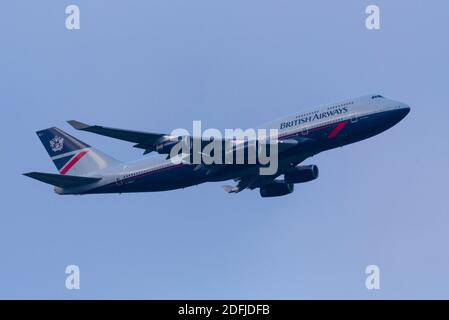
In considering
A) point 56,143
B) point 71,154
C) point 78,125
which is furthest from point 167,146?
point 56,143

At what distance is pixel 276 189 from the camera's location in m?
65.7

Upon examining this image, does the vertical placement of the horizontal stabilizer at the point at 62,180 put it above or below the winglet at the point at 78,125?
below

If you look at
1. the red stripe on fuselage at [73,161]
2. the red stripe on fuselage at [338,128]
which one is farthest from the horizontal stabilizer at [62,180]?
the red stripe on fuselage at [338,128]

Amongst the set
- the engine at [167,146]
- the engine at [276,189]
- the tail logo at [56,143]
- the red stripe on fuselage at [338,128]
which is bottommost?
the engine at [276,189]

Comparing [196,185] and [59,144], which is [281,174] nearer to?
[196,185]

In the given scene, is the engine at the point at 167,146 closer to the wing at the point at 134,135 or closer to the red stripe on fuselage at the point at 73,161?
the wing at the point at 134,135

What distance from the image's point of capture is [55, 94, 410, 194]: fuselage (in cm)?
5569

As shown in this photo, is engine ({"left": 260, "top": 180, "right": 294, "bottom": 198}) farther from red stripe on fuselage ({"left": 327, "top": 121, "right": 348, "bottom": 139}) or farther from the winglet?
the winglet

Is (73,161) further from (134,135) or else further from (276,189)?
(276,189)

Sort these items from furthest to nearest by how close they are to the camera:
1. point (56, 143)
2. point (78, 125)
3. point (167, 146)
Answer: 1. point (56, 143)
2. point (167, 146)
3. point (78, 125)

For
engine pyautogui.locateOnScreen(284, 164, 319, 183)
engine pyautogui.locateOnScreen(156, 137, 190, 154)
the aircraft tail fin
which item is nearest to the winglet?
engine pyautogui.locateOnScreen(156, 137, 190, 154)

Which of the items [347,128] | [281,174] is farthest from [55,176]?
[347,128]

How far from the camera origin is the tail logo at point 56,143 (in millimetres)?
67000

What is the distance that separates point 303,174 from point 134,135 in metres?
14.3
